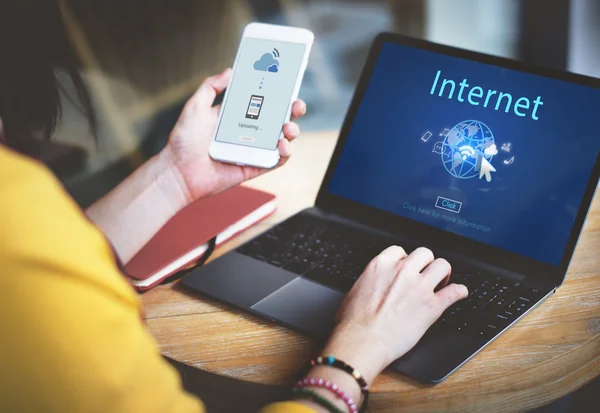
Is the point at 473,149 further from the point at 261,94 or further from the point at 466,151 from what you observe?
the point at 261,94

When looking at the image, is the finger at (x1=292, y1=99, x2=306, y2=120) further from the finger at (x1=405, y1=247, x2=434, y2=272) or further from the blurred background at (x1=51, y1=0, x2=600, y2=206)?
the blurred background at (x1=51, y1=0, x2=600, y2=206)

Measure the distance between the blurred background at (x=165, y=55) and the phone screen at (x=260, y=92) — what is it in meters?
1.48

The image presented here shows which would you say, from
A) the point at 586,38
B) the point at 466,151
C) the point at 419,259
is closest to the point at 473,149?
the point at 466,151

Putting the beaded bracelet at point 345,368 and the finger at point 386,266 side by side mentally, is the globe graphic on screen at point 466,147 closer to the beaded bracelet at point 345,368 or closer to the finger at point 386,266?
the finger at point 386,266

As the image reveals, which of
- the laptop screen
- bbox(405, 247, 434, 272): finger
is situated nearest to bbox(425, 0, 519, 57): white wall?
the laptop screen

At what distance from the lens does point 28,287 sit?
504 millimetres

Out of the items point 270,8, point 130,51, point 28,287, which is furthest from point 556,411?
point 270,8

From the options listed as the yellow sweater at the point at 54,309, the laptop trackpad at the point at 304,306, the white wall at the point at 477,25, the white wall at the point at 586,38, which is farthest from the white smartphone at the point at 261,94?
the white wall at the point at 477,25

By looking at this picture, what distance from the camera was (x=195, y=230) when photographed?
1103 millimetres

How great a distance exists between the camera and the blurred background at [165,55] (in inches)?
111

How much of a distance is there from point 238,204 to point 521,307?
1.71 feet

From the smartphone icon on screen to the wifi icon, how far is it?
332 millimetres

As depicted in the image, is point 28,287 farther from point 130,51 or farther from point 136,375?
point 130,51

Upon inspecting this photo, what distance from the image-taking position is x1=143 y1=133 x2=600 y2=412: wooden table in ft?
2.59
